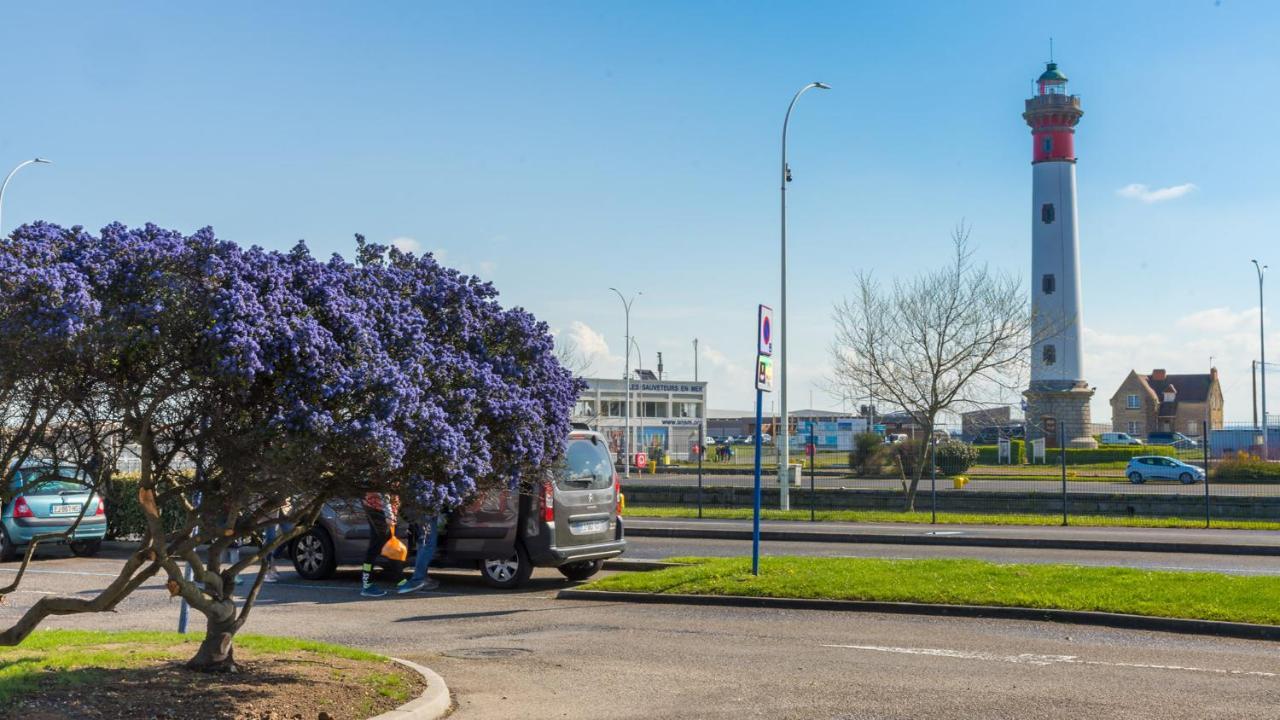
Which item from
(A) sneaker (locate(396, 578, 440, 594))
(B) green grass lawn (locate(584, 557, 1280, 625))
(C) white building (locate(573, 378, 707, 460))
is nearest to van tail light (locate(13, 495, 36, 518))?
(A) sneaker (locate(396, 578, 440, 594))

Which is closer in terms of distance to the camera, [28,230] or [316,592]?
[28,230]

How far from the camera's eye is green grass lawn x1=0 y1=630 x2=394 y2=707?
752 cm

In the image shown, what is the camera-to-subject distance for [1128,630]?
10852 millimetres

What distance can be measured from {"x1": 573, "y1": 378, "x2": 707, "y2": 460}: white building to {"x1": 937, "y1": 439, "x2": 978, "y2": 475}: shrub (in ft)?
79.5

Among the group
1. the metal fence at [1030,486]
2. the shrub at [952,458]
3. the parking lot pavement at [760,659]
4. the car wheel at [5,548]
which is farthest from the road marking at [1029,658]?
the shrub at [952,458]

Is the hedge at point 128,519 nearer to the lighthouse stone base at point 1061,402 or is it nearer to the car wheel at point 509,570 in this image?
the car wheel at point 509,570

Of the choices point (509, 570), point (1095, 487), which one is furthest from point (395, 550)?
point (1095, 487)

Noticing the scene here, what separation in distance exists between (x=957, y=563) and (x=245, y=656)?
9136 mm

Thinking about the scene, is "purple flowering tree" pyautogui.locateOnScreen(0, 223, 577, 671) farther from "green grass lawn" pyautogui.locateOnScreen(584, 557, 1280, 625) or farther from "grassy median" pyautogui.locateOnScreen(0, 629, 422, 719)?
"green grass lawn" pyautogui.locateOnScreen(584, 557, 1280, 625)

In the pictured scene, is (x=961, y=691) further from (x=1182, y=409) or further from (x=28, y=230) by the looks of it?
(x=1182, y=409)

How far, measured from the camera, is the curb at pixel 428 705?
24.1ft

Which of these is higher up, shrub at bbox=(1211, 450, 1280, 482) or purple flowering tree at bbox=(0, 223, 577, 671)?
purple flowering tree at bbox=(0, 223, 577, 671)

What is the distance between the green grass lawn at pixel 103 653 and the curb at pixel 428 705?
147mm

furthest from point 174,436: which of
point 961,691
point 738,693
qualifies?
point 961,691
